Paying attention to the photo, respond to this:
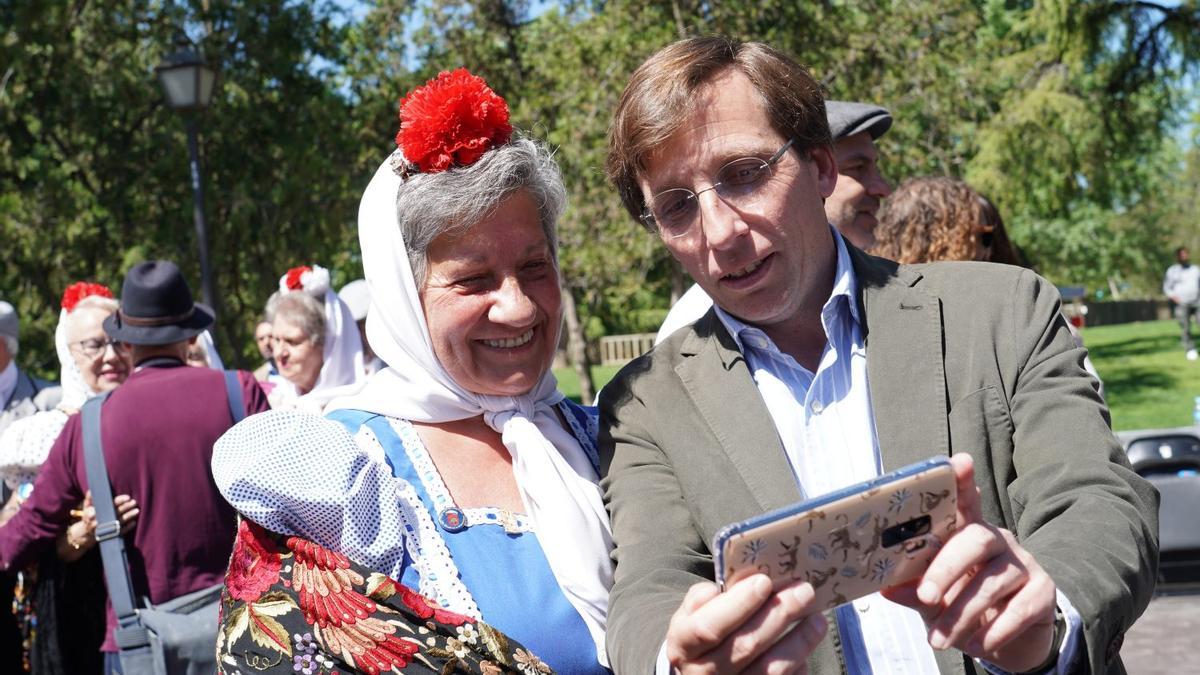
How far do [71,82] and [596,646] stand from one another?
1551 centimetres

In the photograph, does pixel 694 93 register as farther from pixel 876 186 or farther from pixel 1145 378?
pixel 1145 378

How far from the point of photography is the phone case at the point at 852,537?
4.74 feet

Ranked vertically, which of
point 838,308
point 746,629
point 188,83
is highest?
point 188,83

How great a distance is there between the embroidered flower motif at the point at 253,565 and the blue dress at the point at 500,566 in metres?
0.26

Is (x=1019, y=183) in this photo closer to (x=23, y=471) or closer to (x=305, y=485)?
(x=23, y=471)

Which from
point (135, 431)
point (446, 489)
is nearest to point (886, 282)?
point (446, 489)

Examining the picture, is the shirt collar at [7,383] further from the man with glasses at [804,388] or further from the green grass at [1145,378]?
the green grass at [1145,378]

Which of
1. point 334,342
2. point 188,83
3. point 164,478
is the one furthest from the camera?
point 188,83

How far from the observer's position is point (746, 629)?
1.48 m

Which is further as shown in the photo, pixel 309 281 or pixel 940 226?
pixel 309 281

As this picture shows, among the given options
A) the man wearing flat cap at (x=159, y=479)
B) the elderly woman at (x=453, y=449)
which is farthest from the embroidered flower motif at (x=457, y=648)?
the man wearing flat cap at (x=159, y=479)

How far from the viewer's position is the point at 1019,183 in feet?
68.9

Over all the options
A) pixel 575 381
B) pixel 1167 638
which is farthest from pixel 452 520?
pixel 575 381

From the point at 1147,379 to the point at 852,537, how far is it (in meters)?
18.2
